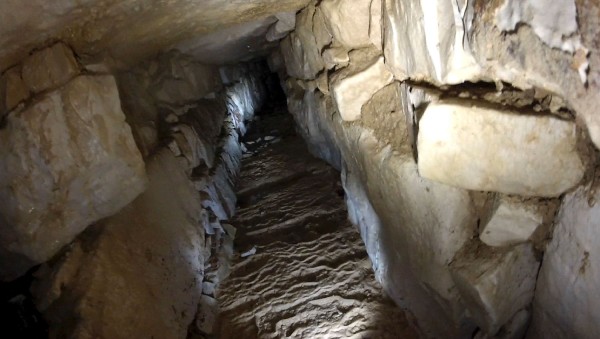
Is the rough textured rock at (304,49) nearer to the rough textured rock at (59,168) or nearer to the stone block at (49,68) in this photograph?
the rough textured rock at (59,168)

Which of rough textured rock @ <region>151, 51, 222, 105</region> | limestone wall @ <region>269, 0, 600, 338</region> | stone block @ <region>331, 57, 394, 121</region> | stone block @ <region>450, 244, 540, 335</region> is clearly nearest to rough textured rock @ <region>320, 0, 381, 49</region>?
limestone wall @ <region>269, 0, 600, 338</region>

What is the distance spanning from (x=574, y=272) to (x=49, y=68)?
2.70 m

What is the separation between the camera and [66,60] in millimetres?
2193

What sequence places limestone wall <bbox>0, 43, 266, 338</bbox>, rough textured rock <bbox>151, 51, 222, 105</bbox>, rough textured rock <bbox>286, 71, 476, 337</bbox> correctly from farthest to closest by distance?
rough textured rock <bbox>151, 51, 222, 105</bbox>
limestone wall <bbox>0, 43, 266, 338</bbox>
rough textured rock <bbox>286, 71, 476, 337</bbox>

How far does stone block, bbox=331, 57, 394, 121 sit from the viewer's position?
237 cm

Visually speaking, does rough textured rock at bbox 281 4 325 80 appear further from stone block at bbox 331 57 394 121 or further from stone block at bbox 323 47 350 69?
stone block at bbox 331 57 394 121

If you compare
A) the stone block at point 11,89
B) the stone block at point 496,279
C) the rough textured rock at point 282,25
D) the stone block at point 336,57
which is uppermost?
the rough textured rock at point 282,25

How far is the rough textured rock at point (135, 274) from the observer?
2.06m

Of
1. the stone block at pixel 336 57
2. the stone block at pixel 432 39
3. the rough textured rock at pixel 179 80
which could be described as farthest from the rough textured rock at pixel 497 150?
the rough textured rock at pixel 179 80

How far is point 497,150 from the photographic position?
1476 mm

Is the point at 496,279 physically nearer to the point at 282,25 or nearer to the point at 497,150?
the point at 497,150

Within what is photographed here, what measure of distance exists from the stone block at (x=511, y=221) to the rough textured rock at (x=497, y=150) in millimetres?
83

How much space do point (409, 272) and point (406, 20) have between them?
5.17 feet

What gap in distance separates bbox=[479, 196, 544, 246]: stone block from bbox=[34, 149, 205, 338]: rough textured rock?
203cm
